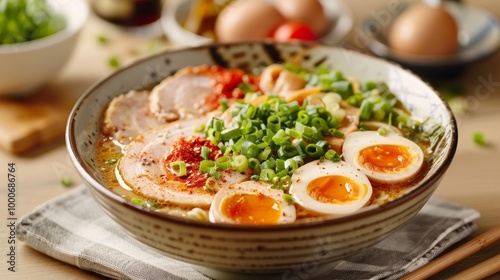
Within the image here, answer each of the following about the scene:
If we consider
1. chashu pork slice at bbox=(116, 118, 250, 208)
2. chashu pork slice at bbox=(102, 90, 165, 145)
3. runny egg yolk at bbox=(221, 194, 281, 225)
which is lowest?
chashu pork slice at bbox=(102, 90, 165, 145)

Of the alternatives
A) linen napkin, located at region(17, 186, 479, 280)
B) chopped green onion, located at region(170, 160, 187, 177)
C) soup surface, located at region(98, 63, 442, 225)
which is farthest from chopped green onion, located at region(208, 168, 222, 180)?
linen napkin, located at region(17, 186, 479, 280)

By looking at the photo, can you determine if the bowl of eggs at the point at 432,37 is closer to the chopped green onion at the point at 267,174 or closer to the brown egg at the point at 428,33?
the brown egg at the point at 428,33

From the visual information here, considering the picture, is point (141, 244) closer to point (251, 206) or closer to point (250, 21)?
point (251, 206)

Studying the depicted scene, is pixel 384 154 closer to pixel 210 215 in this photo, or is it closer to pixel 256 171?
pixel 256 171

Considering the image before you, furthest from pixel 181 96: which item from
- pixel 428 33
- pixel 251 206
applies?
pixel 428 33

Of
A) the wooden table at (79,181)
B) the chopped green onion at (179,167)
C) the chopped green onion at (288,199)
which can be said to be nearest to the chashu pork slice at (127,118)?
the chopped green onion at (179,167)

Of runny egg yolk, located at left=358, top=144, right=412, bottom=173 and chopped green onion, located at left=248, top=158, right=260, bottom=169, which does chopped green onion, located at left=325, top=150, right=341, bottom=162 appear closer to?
runny egg yolk, located at left=358, top=144, right=412, bottom=173
